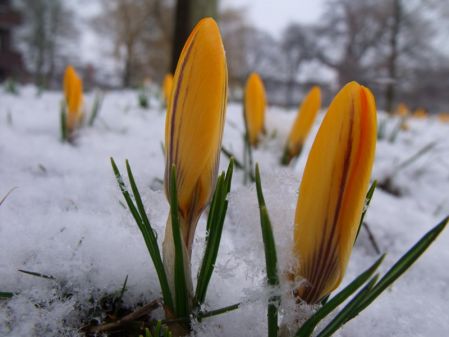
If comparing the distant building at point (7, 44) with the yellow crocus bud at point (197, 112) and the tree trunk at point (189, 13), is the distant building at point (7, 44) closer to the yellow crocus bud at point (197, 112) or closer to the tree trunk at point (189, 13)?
the tree trunk at point (189, 13)

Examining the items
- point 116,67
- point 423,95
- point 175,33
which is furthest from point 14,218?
point 116,67

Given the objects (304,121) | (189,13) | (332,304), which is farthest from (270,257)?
(189,13)

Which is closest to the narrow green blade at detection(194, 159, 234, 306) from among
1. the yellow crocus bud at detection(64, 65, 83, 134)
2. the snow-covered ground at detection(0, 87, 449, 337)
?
the snow-covered ground at detection(0, 87, 449, 337)

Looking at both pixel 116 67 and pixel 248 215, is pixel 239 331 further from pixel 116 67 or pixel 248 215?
pixel 116 67

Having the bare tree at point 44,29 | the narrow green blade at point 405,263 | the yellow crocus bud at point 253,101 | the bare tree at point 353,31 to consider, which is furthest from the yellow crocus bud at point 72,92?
the bare tree at point 44,29

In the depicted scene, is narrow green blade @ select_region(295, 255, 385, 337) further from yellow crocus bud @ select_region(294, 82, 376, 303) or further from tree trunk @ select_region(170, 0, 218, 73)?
tree trunk @ select_region(170, 0, 218, 73)

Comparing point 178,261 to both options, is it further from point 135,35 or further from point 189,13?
point 135,35
